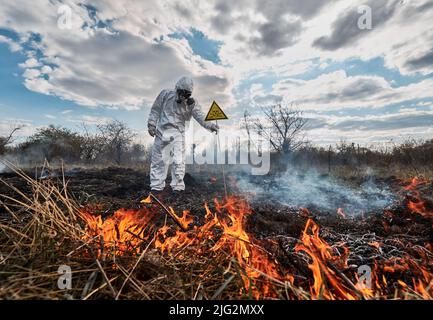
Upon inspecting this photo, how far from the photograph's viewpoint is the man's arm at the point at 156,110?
6.44m

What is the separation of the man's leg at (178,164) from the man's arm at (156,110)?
0.75m

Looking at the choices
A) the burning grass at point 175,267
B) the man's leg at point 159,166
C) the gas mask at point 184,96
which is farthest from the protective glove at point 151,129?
the burning grass at point 175,267

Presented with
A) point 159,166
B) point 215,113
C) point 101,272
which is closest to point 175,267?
point 101,272

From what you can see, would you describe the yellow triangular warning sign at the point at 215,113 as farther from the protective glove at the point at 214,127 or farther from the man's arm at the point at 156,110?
the man's arm at the point at 156,110

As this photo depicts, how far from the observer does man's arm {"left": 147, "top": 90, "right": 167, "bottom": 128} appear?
6438 mm

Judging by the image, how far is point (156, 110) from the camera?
652cm

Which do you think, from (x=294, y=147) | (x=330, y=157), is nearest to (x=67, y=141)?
(x=294, y=147)

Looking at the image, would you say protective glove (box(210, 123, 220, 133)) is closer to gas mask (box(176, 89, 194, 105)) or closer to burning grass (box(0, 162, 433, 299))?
gas mask (box(176, 89, 194, 105))

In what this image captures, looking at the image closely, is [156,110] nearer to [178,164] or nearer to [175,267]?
[178,164]

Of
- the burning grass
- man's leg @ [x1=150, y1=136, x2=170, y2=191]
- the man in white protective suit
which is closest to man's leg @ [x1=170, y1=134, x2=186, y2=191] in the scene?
the man in white protective suit

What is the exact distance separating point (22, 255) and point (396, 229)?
11.0 feet

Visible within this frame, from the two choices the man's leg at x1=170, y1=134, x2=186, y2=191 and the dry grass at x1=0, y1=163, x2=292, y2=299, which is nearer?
the dry grass at x1=0, y1=163, x2=292, y2=299
